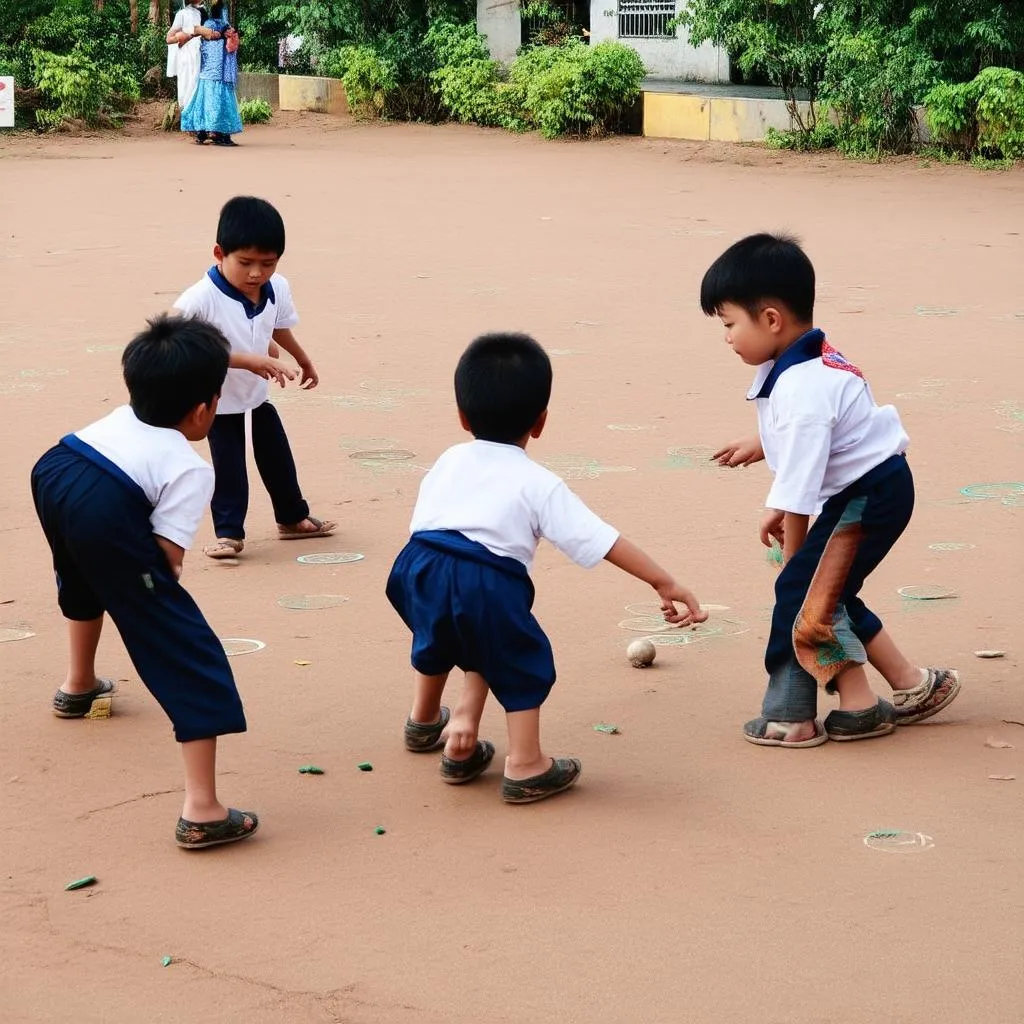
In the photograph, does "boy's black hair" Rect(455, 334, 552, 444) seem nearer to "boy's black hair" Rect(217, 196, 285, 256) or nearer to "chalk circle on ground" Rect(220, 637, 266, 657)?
"chalk circle on ground" Rect(220, 637, 266, 657)

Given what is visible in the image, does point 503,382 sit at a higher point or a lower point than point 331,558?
higher

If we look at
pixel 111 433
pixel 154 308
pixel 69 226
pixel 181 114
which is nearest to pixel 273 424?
pixel 111 433

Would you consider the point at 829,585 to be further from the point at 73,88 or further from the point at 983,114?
the point at 73,88

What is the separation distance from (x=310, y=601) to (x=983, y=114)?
1268 centimetres

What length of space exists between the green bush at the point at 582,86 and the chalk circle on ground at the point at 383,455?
48.1ft

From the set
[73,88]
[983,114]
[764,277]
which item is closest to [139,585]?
[764,277]

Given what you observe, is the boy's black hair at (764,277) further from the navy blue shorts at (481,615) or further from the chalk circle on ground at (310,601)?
the chalk circle on ground at (310,601)

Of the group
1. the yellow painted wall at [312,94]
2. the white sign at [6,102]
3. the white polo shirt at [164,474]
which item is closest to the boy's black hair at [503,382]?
the white polo shirt at [164,474]

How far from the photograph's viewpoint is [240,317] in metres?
4.87

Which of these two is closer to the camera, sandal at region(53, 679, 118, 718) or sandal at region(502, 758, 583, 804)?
sandal at region(502, 758, 583, 804)

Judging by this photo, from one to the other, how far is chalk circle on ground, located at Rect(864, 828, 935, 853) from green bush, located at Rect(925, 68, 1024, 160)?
13.4 meters

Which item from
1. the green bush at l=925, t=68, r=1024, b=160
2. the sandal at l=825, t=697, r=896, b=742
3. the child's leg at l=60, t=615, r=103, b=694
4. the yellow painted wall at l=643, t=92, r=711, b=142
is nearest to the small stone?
the sandal at l=825, t=697, r=896, b=742

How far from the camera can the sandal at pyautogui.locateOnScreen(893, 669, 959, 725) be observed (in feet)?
11.6

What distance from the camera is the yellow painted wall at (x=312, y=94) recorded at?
24.8 metres
